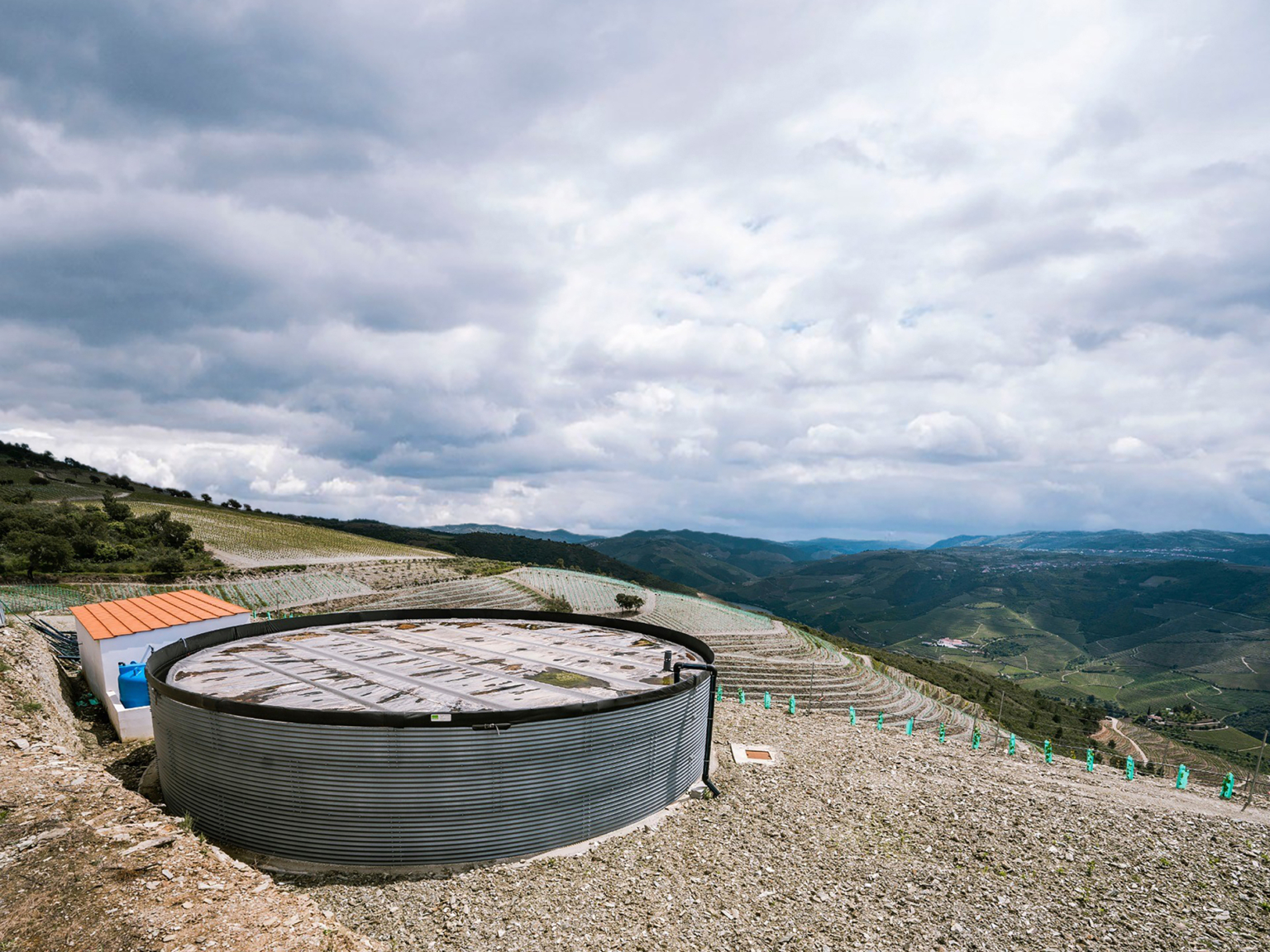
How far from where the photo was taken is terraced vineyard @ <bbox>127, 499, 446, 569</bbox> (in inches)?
2544

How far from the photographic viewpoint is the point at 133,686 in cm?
1877

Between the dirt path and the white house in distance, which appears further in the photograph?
the dirt path

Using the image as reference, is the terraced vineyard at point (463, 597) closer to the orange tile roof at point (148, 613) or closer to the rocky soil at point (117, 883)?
the orange tile roof at point (148, 613)

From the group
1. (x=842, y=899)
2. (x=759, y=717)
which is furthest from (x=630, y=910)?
(x=759, y=717)

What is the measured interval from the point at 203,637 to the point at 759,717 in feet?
66.0

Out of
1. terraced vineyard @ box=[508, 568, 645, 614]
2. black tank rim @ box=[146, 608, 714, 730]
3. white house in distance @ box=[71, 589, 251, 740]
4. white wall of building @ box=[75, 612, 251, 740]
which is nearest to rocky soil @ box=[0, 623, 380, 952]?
black tank rim @ box=[146, 608, 714, 730]

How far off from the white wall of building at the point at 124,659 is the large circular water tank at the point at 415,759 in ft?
12.0

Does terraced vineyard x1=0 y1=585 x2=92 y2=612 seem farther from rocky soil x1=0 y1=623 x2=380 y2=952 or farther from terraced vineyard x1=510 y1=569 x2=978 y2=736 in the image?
terraced vineyard x1=510 y1=569 x2=978 y2=736

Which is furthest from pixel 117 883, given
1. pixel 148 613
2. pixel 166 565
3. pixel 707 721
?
pixel 166 565

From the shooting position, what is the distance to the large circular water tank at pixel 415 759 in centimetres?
1198

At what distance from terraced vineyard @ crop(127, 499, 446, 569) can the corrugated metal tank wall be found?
174ft

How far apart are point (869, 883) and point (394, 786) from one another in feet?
31.7

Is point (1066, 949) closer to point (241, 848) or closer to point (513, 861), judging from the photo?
point (513, 861)

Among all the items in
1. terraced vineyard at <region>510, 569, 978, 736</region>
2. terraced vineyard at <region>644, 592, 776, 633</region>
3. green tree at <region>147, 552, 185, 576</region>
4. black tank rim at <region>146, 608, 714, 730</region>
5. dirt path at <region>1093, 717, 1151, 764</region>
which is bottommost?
dirt path at <region>1093, 717, 1151, 764</region>
